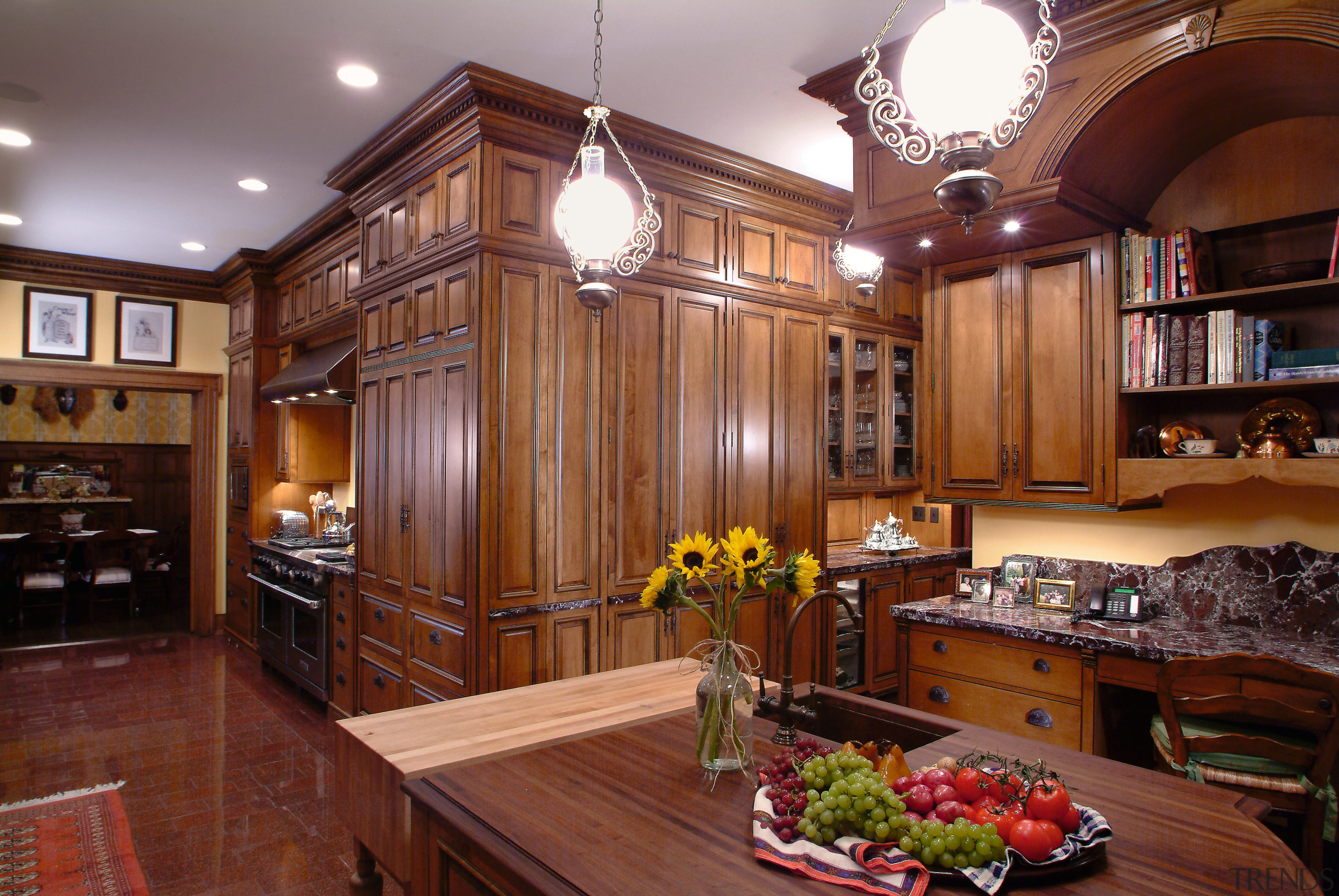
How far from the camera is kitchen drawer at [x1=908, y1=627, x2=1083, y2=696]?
2.89 m

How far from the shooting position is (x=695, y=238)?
404cm

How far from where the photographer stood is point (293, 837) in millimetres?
3215

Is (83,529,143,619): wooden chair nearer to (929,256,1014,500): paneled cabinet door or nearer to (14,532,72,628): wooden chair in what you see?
(14,532,72,628): wooden chair

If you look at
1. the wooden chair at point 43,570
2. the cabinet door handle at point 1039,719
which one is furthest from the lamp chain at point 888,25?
the wooden chair at point 43,570

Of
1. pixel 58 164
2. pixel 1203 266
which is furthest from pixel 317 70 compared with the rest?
pixel 1203 266

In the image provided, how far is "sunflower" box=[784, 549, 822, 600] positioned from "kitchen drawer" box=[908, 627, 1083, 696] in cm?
176

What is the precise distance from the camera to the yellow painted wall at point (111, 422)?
852 centimetres

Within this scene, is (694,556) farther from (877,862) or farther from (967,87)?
(967,87)

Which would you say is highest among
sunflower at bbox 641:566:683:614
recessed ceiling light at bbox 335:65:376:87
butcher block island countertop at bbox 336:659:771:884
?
recessed ceiling light at bbox 335:65:376:87

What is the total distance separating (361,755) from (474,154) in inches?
99.9

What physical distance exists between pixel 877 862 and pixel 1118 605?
239 cm

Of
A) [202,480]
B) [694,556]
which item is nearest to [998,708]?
[694,556]

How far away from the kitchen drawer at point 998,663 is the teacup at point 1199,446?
0.93 m

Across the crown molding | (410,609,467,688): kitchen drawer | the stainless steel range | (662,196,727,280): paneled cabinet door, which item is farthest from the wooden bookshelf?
the crown molding
